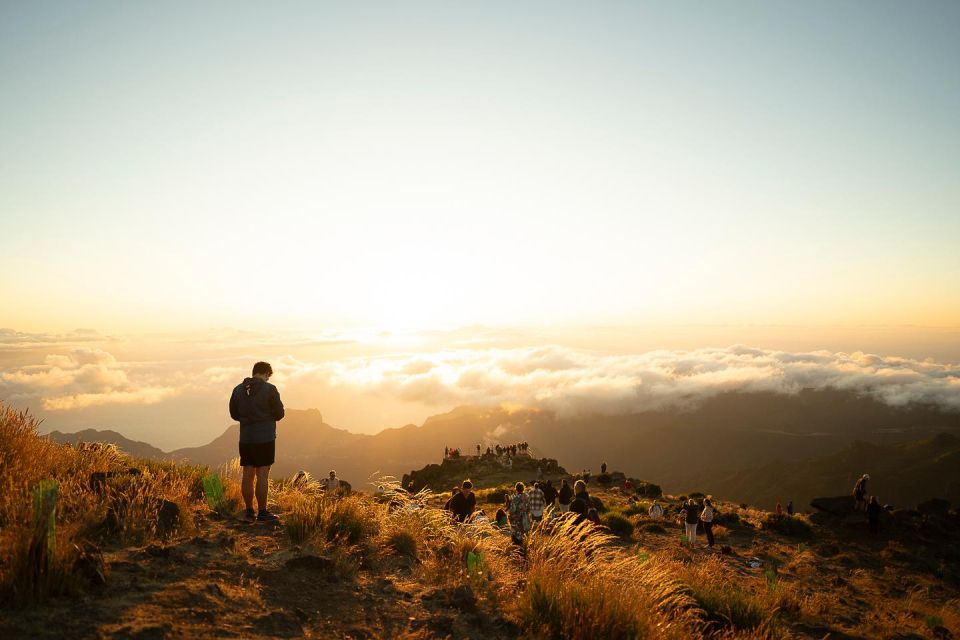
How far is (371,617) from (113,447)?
8.48 meters

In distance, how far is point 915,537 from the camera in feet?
73.7

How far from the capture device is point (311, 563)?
590 centimetres

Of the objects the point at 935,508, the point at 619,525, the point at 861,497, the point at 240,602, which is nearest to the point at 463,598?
the point at 240,602

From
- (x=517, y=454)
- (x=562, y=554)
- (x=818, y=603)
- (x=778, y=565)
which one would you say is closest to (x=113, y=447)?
(x=562, y=554)

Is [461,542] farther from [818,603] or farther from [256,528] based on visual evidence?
[818,603]

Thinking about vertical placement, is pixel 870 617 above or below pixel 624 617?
below

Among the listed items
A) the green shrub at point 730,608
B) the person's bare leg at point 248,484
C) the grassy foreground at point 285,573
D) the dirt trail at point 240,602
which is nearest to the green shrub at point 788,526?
the grassy foreground at point 285,573

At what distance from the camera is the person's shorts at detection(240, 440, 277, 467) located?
Result: 23.7 feet

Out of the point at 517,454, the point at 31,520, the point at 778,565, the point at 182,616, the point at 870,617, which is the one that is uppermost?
the point at 31,520

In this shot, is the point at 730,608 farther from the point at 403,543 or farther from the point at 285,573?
the point at 285,573

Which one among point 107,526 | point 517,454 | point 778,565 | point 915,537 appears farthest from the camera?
point 517,454

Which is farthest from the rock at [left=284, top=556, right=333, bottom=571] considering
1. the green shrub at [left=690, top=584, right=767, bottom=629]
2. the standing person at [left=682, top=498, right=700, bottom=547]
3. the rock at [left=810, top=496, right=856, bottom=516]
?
the rock at [left=810, top=496, right=856, bottom=516]

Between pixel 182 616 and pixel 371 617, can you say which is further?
pixel 371 617

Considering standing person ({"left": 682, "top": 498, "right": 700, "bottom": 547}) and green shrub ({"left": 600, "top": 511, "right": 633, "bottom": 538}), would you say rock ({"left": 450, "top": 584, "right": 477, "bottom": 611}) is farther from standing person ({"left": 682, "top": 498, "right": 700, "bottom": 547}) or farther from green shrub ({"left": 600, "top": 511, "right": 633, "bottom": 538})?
green shrub ({"left": 600, "top": 511, "right": 633, "bottom": 538})
